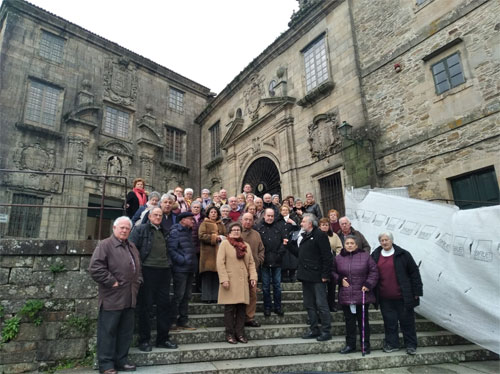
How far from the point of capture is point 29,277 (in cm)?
439

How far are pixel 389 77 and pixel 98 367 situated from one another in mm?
9805

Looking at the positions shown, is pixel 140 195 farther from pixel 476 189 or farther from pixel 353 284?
pixel 476 189

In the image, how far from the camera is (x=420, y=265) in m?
5.64

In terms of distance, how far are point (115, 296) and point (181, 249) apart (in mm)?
1202

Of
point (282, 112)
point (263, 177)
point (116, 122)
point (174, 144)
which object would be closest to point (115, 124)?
point (116, 122)

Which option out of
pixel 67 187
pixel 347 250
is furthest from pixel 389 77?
pixel 67 187

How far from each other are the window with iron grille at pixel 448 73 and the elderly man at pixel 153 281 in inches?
308

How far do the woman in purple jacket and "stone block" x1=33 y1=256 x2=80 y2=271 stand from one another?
3.79 m

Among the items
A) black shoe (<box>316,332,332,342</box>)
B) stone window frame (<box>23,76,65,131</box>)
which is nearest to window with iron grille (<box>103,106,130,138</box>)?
stone window frame (<box>23,76,65,131</box>)

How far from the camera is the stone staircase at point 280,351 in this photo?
154 inches

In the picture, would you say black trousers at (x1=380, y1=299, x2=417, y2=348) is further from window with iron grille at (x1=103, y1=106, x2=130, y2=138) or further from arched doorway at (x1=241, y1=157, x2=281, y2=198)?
window with iron grille at (x1=103, y1=106, x2=130, y2=138)

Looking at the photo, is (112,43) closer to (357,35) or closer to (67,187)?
(67,187)

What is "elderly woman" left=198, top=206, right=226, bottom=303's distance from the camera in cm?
518

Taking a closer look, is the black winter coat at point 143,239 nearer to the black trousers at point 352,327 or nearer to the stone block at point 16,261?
the stone block at point 16,261
